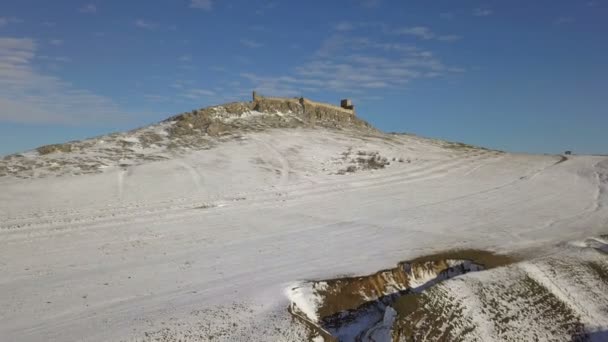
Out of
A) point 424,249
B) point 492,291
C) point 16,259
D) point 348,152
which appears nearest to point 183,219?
point 16,259

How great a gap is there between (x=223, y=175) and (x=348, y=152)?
1280 centimetres

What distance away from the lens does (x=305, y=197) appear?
2569cm

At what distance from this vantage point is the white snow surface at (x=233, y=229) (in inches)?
463

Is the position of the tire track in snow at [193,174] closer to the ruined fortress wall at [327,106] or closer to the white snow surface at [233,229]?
the white snow surface at [233,229]

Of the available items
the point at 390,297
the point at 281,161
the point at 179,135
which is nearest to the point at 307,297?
the point at 390,297

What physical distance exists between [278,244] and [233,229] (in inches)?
111

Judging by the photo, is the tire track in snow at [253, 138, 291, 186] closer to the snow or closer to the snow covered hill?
the snow covered hill

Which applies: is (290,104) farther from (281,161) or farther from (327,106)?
(281,161)

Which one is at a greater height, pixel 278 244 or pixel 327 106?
pixel 327 106

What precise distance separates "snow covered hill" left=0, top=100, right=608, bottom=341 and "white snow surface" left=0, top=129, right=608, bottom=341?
75mm

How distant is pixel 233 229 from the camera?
→ 19484mm

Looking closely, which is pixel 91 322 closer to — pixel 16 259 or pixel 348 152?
pixel 16 259

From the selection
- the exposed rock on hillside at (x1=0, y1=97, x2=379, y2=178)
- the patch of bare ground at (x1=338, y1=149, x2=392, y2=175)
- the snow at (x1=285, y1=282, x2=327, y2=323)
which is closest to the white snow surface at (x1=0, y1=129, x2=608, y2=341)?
Answer: the snow at (x1=285, y1=282, x2=327, y2=323)

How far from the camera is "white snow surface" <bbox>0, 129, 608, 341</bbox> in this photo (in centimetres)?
1175
